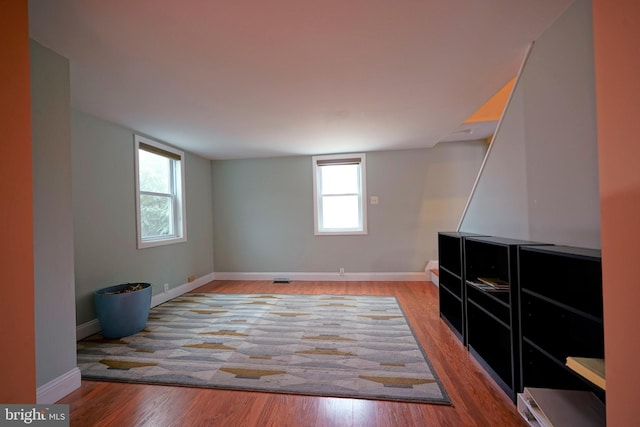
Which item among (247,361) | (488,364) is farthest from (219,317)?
(488,364)

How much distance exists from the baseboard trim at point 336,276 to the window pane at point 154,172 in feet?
6.33

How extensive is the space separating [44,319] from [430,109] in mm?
3570

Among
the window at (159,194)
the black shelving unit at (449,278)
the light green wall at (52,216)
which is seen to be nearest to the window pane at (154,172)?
the window at (159,194)

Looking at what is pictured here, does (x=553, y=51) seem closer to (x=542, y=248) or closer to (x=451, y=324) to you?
(x=542, y=248)

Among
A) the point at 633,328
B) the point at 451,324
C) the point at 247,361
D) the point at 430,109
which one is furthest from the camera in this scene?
the point at 430,109

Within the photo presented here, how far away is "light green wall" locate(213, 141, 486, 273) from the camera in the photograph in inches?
165

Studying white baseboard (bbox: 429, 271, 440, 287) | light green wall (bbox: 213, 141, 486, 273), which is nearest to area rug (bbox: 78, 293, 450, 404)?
white baseboard (bbox: 429, 271, 440, 287)

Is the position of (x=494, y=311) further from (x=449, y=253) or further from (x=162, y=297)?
(x=162, y=297)

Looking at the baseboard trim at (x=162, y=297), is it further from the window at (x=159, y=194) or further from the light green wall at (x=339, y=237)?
the window at (x=159, y=194)

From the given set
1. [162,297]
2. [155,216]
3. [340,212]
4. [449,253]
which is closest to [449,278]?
[449,253]

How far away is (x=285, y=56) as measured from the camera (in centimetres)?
165

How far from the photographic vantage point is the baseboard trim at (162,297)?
7.82 ft

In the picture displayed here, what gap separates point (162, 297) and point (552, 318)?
4.10 metres

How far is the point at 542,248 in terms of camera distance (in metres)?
1.24
